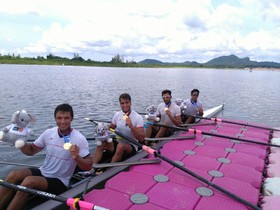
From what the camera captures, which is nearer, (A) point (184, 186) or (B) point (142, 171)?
(A) point (184, 186)

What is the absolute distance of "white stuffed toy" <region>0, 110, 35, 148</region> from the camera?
353 centimetres

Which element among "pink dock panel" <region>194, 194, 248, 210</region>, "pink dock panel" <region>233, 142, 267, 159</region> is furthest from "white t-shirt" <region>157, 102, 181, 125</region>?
"pink dock panel" <region>194, 194, 248, 210</region>

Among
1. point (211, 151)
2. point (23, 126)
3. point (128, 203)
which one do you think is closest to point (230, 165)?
point (211, 151)

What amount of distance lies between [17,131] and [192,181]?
10.3 feet

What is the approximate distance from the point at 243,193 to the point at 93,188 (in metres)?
2.59

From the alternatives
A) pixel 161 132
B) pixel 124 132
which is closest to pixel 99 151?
pixel 124 132

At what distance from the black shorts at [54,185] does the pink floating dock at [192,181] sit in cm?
44

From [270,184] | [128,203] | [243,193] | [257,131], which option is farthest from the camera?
[257,131]

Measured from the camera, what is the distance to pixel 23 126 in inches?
147

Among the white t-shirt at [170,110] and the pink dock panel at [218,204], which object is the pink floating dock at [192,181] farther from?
the white t-shirt at [170,110]

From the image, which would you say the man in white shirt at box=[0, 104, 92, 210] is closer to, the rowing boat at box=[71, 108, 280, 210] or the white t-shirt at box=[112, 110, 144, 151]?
the rowing boat at box=[71, 108, 280, 210]

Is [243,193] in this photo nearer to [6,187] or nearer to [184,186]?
[184,186]

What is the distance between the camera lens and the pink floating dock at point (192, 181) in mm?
3916

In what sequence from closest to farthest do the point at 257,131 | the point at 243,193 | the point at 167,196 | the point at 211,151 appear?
the point at 167,196 → the point at 243,193 → the point at 211,151 → the point at 257,131
